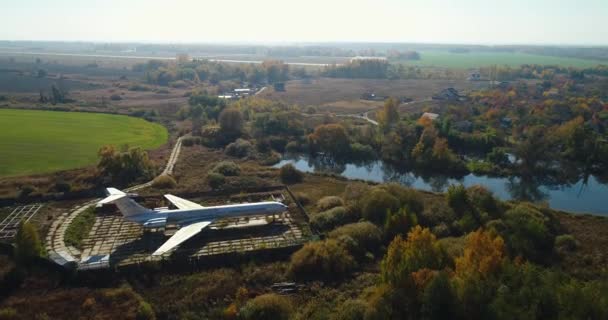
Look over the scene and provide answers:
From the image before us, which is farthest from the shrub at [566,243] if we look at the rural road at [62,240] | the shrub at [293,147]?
the shrub at [293,147]

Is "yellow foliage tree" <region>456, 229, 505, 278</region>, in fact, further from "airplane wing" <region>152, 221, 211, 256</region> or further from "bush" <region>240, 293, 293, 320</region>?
"airplane wing" <region>152, 221, 211, 256</region>

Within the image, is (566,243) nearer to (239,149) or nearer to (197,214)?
Answer: (197,214)

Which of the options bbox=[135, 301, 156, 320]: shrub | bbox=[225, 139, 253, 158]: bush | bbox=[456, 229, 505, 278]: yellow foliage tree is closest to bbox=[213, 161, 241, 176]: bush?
bbox=[225, 139, 253, 158]: bush

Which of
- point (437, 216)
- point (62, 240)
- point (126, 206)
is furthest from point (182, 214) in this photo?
point (437, 216)

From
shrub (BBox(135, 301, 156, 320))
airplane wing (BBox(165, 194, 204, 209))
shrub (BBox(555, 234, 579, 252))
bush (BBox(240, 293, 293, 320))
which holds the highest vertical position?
airplane wing (BBox(165, 194, 204, 209))

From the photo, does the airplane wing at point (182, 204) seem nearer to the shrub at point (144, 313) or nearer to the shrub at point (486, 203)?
the shrub at point (144, 313)

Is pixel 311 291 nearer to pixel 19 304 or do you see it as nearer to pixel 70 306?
pixel 70 306
